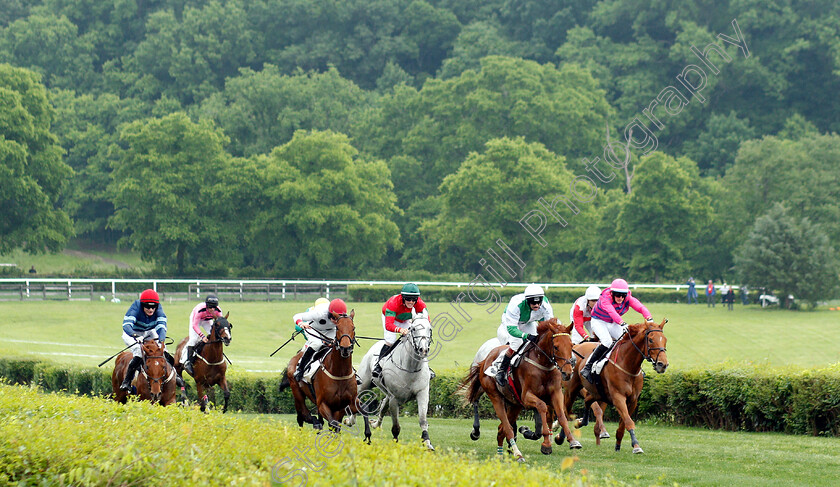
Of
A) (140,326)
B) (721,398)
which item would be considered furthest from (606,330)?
(140,326)

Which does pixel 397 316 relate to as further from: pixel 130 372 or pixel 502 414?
pixel 130 372

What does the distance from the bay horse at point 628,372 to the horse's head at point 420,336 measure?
1.80m

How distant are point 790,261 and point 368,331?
758 inches

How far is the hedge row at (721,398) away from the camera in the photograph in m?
13.4

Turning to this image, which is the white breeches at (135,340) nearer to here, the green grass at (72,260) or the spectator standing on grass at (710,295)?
the spectator standing on grass at (710,295)

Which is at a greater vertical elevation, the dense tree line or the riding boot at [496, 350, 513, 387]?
the dense tree line

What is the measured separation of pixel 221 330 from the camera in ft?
52.5

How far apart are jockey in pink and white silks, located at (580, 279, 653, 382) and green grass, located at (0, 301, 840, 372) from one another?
13550 millimetres

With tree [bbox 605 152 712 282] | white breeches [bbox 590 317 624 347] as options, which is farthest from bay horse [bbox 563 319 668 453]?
tree [bbox 605 152 712 282]

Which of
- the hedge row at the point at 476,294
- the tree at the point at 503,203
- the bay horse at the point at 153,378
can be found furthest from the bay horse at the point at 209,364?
the tree at the point at 503,203

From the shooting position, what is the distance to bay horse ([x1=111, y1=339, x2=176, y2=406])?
1345cm

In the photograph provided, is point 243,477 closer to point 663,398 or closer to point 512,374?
point 512,374

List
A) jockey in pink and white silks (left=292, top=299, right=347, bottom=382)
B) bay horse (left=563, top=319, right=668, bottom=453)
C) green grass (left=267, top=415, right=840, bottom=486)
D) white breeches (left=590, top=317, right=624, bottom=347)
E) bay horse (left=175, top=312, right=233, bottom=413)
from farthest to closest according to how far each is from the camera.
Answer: bay horse (left=175, top=312, right=233, bottom=413)
white breeches (left=590, top=317, right=624, bottom=347)
jockey in pink and white silks (left=292, top=299, right=347, bottom=382)
bay horse (left=563, top=319, right=668, bottom=453)
green grass (left=267, top=415, right=840, bottom=486)

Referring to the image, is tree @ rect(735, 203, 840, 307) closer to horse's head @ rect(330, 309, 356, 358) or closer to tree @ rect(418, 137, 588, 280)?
tree @ rect(418, 137, 588, 280)
